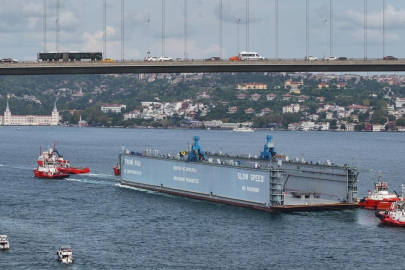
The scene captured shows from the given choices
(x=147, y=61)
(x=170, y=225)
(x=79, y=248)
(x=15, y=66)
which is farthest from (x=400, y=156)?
(x=79, y=248)

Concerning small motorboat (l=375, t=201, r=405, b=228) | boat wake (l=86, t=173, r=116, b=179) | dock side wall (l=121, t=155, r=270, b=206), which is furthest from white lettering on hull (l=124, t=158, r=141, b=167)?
small motorboat (l=375, t=201, r=405, b=228)

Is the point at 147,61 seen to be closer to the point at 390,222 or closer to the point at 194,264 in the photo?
the point at 390,222

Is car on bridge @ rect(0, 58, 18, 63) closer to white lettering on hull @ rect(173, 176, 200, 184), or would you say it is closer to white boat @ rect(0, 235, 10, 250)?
white lettering on hull @ rect(173, 176, 200, 184)

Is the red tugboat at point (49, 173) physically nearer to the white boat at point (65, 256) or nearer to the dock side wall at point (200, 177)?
the dock side wall at point (200, 177)

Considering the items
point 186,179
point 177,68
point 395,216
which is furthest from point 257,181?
point 177,68

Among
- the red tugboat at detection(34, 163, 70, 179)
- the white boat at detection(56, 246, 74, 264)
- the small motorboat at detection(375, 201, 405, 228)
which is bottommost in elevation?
the white boat at detection(56, 246, 74, 264)

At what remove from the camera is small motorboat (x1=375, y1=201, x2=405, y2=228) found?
177ft

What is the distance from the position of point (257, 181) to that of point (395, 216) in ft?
34.3

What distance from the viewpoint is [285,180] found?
66938 millimetres

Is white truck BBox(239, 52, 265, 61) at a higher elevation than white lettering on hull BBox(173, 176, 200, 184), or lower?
higher

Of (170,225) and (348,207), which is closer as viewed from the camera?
(170,225)

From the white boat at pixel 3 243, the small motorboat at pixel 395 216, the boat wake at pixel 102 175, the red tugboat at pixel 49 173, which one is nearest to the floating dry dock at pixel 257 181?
the small motorboat at pixel 395 216

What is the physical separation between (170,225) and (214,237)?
4.84m

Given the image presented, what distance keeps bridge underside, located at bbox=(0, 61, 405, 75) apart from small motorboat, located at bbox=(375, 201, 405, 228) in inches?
883
